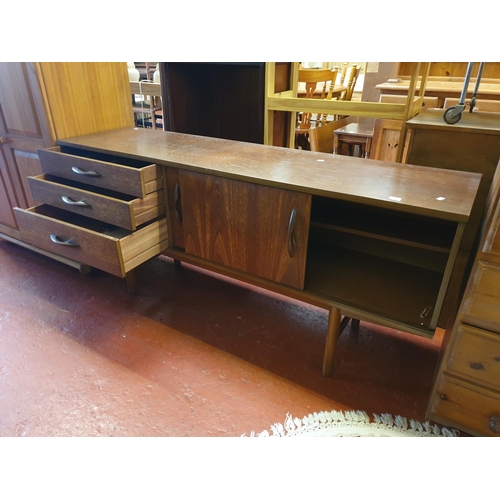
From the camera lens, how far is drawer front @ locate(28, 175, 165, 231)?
4.47 ft

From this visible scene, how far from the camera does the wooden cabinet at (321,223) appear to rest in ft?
3.64

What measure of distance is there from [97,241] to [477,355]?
1.24 m

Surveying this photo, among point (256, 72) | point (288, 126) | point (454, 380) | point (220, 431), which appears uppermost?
point (256, 72)

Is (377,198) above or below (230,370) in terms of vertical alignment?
above

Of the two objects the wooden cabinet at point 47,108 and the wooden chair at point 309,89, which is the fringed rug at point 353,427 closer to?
the wooden cabinet at point 47,108

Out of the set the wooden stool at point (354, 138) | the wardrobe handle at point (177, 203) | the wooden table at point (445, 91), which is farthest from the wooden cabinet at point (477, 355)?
the wooden table at point (445, 91)

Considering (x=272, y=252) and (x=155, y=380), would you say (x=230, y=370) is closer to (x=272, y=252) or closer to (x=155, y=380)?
(x=155, y=380)

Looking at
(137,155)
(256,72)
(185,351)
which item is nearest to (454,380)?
(185,351)

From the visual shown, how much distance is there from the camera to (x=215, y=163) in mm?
1315

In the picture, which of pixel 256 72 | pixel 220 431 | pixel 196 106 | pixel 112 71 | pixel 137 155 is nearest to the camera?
pixel 220 431

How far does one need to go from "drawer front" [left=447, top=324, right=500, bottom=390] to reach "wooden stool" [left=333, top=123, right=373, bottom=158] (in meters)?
1.96

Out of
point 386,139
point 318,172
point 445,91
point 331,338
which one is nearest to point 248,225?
point 318,172

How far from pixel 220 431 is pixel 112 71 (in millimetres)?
1635

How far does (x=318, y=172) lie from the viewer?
1224mm
